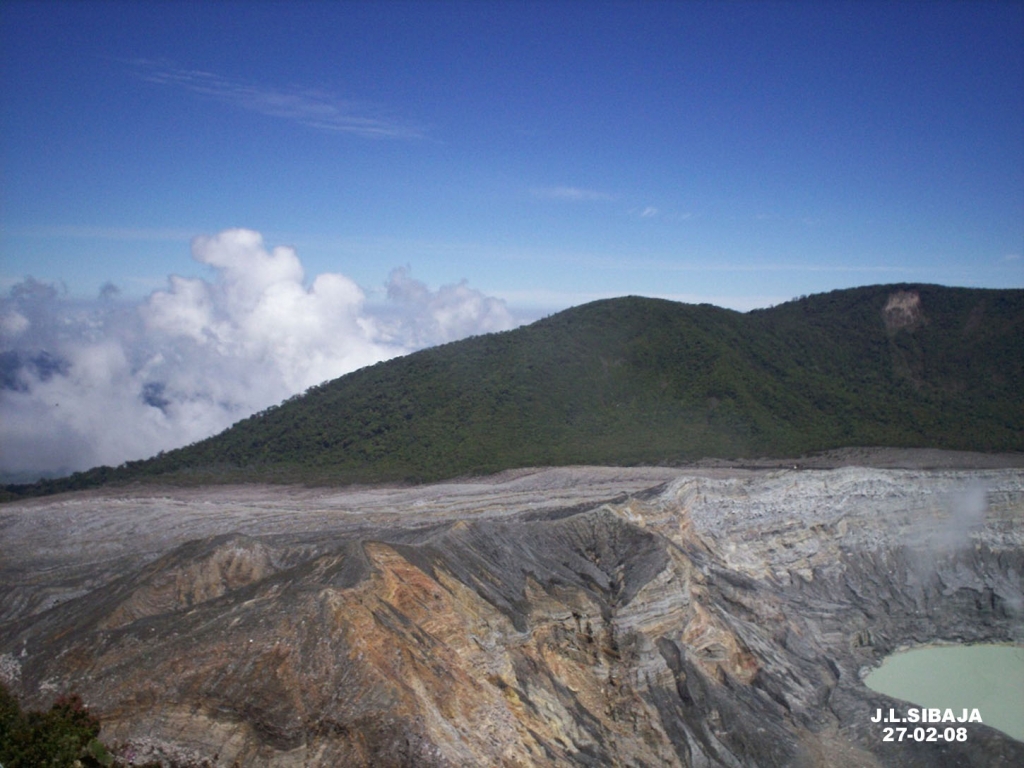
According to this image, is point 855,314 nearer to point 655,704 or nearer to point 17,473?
point 655,704

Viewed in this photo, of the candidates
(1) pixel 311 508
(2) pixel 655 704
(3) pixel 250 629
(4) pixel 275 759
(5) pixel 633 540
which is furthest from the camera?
(1) pixel 311 508

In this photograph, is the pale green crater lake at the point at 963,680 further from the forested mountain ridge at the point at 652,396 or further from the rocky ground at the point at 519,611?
the forested mountain ridge at the point at 652,396

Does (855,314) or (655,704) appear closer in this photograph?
(655,704)

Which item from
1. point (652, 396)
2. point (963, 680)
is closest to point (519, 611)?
point (963, 680)

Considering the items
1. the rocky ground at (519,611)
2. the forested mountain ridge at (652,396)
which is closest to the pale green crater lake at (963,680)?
the rocky ground at (519,611)

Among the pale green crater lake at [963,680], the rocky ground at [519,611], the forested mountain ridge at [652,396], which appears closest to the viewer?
the rocky ground at [519,611]

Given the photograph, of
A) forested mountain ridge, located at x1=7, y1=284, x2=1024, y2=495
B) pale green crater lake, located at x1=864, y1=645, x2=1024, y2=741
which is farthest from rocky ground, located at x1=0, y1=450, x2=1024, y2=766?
forested mountain ridge, located at x1=7, y1=284, x2=1024, y2=495

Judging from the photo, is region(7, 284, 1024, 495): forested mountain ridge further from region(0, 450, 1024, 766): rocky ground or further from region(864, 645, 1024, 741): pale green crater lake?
region(864, 645, 1024, 741): pale green crater lake

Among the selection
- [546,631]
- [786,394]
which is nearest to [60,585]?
[546,631]
